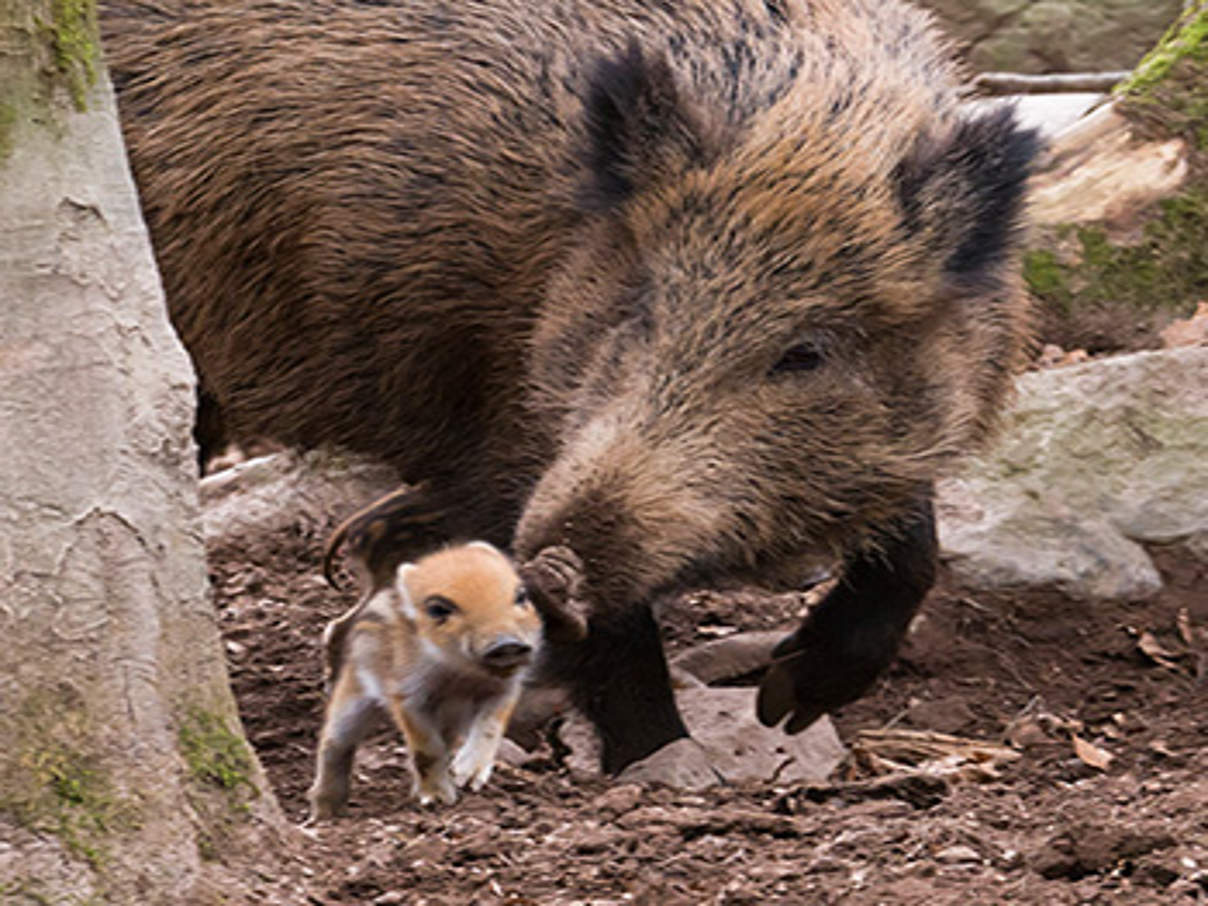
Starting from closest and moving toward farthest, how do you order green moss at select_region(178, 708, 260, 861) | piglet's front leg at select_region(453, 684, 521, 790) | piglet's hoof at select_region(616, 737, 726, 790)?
green moss at select_region(178, 708, 260, 861)
piglet's front leg at select_region(453, 684, 521, 790)
piglet's hoof at select_region(616, 737, 726, 790)

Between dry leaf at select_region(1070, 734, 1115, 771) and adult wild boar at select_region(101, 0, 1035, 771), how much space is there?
62 cm

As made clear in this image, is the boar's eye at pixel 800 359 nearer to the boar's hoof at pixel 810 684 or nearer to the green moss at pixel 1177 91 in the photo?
the boar's hoof at pixel 810 684

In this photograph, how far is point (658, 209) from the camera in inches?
208

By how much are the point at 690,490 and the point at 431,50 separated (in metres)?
1.63

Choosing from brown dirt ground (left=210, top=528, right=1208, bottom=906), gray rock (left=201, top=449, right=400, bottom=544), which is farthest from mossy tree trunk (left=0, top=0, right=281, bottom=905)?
gray rock (left=201, top=449, right=400, bottom=544)

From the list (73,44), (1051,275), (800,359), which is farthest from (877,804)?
(1051,275)

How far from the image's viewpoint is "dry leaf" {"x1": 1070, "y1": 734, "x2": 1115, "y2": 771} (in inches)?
221

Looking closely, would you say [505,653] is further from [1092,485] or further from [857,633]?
[1092,485]

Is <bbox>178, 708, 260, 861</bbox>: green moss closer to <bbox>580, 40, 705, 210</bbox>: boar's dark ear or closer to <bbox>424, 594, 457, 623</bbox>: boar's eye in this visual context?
<bbox>424, 594, 457, 623</bbox>: boar's eye

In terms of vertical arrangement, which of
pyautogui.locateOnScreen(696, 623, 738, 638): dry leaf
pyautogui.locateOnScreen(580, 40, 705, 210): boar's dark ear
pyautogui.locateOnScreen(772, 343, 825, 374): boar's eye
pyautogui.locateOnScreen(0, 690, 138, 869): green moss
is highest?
pyautogui.locateOnScreen(580, 40, 705, 210): boar's dark ear

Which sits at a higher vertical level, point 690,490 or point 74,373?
point 74,373

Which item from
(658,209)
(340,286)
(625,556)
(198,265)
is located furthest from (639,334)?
(198,265)

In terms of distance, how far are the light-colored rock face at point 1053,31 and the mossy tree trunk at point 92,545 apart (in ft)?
34.4

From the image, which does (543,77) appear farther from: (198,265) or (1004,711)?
(1004,711)
